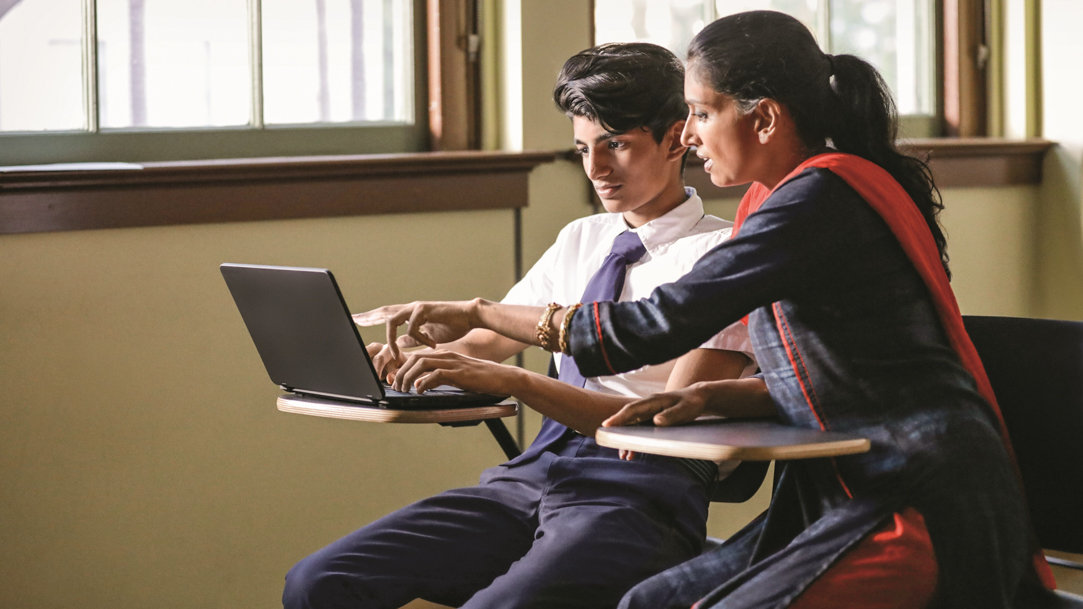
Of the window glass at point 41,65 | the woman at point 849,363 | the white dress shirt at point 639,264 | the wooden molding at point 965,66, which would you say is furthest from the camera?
the wooden molding at point 965,66

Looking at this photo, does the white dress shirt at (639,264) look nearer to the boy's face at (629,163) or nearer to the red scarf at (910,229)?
the boy's face at (629,163)

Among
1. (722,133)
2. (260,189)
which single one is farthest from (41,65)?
(722,133)

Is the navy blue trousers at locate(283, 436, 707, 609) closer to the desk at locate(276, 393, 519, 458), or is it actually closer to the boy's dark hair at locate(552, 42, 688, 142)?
the desk at locate(276, 393, 519, 458)

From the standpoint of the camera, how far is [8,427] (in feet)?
7.99

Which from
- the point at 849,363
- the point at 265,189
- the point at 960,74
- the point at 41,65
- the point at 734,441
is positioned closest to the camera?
the point at 734,441

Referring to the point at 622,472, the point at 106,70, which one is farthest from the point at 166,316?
the point at 622,472

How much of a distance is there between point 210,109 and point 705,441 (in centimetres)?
169

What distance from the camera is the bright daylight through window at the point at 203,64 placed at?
2.56m

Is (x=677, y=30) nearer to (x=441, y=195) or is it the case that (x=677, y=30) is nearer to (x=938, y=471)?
(x=441, y=195)

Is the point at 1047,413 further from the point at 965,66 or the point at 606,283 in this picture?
the point at 965,66

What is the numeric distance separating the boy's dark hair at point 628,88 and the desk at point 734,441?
0.66 metres

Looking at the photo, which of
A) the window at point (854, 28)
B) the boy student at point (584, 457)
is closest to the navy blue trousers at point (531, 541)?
the boy student at point (584, 457)

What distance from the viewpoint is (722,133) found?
1.69m

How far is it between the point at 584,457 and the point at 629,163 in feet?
1.58
